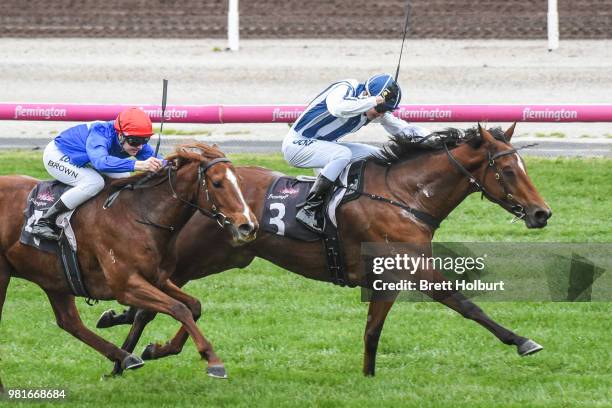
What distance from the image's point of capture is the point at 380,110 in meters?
9.63

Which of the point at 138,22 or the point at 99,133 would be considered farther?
the point at 138,22

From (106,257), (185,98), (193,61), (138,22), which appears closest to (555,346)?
(106,257)

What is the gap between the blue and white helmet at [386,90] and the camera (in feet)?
31.4

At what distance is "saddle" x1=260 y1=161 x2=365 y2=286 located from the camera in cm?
953

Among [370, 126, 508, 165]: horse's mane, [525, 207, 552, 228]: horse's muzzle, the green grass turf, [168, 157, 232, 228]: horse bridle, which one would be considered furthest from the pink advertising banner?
[168, 157, 232, 228]: horse bridle

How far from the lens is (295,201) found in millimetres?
9750

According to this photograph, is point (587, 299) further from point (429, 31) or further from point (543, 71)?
point (429, 31)

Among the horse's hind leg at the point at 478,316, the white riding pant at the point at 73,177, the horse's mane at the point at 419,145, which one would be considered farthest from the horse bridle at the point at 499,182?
the white riding pant at the point at 73,177

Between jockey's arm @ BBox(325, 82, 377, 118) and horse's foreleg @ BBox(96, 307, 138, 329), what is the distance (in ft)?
6.90

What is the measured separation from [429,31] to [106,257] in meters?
19.2

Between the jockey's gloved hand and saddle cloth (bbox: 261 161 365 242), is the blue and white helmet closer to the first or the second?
the jockey's gloved hand

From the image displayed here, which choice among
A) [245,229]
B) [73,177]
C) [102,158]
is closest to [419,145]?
[245,229]

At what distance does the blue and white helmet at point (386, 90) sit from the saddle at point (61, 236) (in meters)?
2.38

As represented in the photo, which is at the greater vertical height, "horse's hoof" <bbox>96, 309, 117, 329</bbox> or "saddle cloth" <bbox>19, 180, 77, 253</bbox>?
"saddle cloth" <bbox>19, 180, 77, 253</bbox>
